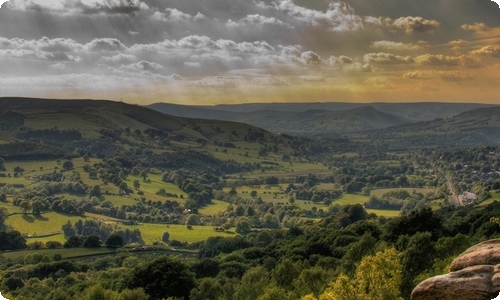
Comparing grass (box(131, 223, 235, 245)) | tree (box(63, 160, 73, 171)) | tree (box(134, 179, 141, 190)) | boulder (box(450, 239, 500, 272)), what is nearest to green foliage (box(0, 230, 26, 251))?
grass (box(131, 223, 235, 245))

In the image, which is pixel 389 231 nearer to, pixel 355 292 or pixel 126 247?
pixel 355 292

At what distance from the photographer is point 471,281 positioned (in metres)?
13.9

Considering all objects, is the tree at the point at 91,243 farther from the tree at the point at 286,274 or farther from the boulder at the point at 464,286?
the boulder at the point at 464,286

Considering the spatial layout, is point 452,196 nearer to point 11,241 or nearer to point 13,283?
point 11,241

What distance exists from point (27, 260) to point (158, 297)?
149 feet

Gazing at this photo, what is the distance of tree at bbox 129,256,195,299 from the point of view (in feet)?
160

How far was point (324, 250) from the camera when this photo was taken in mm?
59469

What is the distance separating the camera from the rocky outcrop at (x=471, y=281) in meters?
13.6

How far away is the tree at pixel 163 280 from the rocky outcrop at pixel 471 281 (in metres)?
35.7

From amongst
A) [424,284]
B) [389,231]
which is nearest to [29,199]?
[389,231]

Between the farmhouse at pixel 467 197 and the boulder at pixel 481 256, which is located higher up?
the boulder at pixel 481 256

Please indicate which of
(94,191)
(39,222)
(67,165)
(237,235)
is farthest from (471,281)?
(67,165)

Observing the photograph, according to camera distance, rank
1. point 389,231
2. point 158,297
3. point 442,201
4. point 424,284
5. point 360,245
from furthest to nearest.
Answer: point 442,201 → point 389,231 → point 158,297 → point 360,245 → point 424,284

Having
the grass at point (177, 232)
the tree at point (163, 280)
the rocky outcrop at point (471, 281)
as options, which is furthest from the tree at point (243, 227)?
the rocky outcrop at point (471, 281)
